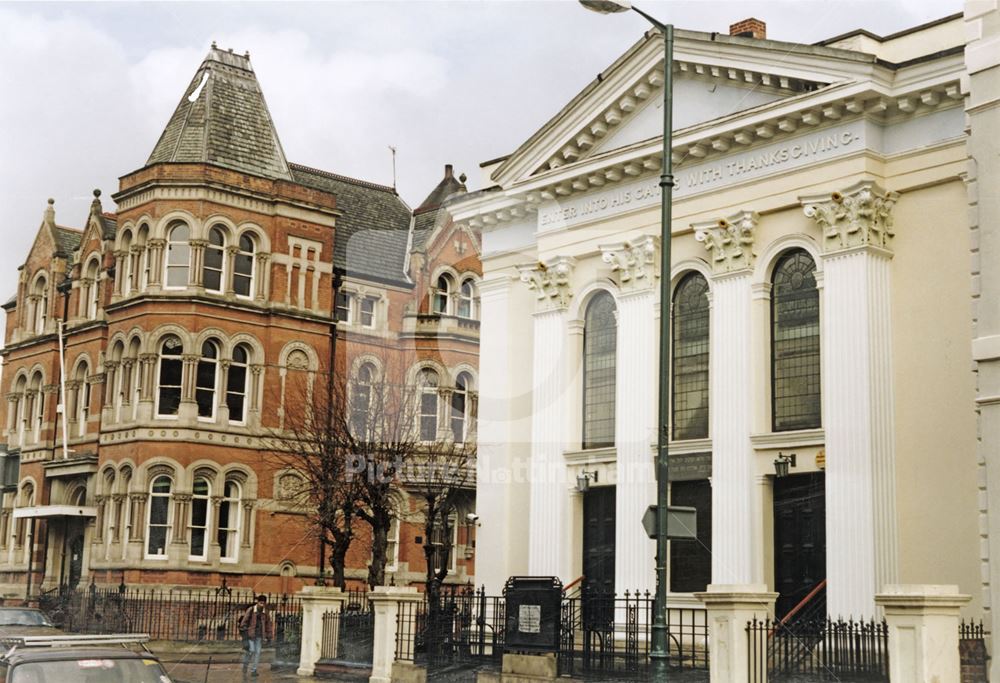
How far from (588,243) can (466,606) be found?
359 inches

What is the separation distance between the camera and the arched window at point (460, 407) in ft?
152

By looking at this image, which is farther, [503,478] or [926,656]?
[503,478]

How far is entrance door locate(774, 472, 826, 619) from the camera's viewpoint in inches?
1012

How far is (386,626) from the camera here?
25578 millimetres

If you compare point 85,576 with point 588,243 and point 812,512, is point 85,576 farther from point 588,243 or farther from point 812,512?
point 812,512

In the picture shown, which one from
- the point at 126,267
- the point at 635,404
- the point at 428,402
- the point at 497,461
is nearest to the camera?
the point at 635,404

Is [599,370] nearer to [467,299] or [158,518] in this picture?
[158,518]

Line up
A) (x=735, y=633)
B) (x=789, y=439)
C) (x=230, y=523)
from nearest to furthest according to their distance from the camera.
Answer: (x=735, y=633) → (x=789, y=439) → (x=230, y=523)

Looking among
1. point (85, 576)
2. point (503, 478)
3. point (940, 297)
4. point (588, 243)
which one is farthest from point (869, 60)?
point (85, 576)

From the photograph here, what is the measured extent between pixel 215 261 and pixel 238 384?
4.20 meters

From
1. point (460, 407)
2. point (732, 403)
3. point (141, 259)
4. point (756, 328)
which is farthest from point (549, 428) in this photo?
point (141, 259)

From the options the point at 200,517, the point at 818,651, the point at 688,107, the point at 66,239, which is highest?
the point at 66,239

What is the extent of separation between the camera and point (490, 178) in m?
34.8

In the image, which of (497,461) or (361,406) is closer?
(497,461)
